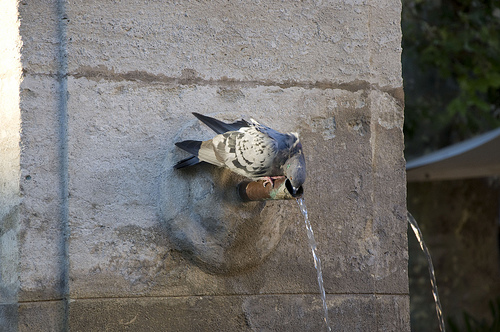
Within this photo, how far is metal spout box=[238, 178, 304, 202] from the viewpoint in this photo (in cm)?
178

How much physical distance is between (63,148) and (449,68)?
3.93 metres

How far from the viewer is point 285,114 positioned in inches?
85.6

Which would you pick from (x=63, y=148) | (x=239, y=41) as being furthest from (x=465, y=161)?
(x=63, y=148)

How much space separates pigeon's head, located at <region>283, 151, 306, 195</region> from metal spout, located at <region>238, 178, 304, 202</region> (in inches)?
0.7

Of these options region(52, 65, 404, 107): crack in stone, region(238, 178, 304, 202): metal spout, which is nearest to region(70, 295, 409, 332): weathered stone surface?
region(238, 178, 304, 202): metal spout

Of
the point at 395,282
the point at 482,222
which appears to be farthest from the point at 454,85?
the point at 395,282

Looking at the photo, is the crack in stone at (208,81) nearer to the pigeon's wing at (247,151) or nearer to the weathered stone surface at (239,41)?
the weathered stone surface at (239,41)

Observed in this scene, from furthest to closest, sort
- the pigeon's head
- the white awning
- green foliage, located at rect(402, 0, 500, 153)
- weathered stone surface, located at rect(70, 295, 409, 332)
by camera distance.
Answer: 1. green foliage, located at rect(402, 0, 500, 153)
2. the white awning
3. weathered stone surface, located at rect(70, 295, 409, 332)
4. the pigeon's head

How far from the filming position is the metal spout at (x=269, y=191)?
1.78 meters

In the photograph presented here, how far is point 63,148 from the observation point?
74.9 inches

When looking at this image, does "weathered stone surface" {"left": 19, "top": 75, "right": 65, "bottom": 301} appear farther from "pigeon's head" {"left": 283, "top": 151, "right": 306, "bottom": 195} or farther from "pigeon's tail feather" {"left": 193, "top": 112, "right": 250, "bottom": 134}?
"pigeon's head" {"left": 283, "top": 151, "right": 306, "bottom": 195}

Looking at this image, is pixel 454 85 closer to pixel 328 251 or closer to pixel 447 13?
pixel 447 13

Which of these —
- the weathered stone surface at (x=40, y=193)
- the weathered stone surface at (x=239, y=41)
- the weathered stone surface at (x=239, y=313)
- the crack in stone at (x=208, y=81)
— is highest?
the weathered stone surface at (x=239, y=41)

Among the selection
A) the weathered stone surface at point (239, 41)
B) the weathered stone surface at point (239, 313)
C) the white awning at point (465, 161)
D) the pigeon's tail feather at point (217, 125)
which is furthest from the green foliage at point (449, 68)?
the pigeon's tail feather at point (217, 125)
